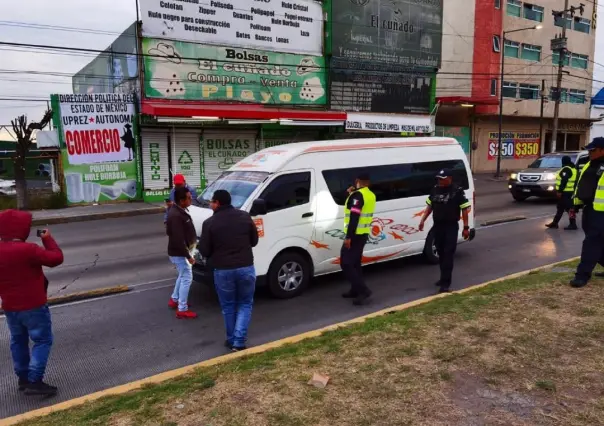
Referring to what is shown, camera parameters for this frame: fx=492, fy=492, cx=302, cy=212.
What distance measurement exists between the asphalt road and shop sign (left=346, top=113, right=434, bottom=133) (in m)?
14.2

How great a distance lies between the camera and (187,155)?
2095 cm

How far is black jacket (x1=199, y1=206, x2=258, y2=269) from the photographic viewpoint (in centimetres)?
502

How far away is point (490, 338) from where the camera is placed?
15.4 ft

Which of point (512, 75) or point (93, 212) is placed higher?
point (512, 75)

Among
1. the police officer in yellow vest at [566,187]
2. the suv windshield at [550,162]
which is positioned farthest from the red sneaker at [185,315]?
the suv windshield at [550,162]

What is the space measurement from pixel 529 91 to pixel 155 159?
99.1 ft

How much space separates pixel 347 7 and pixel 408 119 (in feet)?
22.0

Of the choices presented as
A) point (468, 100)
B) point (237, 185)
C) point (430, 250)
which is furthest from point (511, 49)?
point (237, 185)

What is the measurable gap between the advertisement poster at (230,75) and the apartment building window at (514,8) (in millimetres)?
19838

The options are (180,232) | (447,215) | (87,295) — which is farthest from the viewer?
(87,295)

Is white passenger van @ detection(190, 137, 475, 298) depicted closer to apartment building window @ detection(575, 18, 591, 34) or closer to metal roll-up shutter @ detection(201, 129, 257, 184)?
metal roll-up shutter @ detection(201, 129, 257, 184)

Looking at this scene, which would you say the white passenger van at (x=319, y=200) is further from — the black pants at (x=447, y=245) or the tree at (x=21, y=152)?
the tree at (x=21, y=152)

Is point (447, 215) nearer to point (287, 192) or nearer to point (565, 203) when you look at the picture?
point (287, 192)

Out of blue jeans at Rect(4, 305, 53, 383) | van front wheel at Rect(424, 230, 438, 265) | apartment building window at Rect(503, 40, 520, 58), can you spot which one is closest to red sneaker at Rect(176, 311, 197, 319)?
blue jeans at Rect(4, 305, 53, 383)
